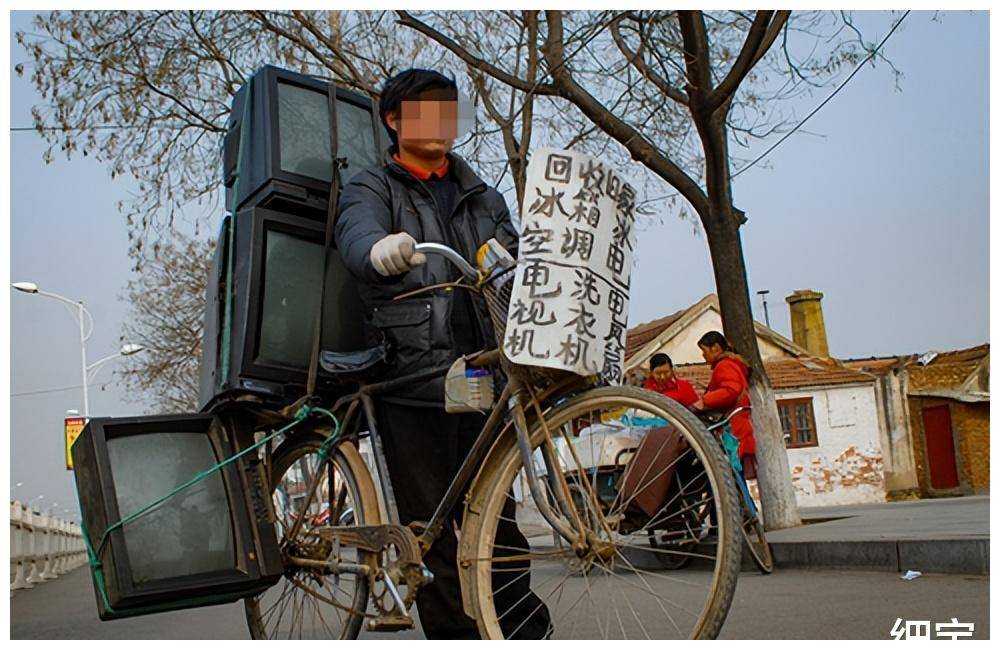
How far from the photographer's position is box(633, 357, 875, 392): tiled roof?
33688mm

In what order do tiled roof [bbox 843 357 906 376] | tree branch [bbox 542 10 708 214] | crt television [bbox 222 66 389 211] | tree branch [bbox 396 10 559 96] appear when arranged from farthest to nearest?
1. tiled roof [bbox 843 357 906 376]
2. tree branch [bbox 396 10 559 96]
3. tree branch [bbox 542 10 708 214]
4. crt television [bbox 222 66 389 211]

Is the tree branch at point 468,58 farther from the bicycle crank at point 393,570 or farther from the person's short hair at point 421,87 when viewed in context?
the bicycle crank at point 393,570

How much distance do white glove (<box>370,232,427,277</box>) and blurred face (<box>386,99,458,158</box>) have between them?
28.3 inches

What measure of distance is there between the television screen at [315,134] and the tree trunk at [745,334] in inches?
259

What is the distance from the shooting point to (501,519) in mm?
3508

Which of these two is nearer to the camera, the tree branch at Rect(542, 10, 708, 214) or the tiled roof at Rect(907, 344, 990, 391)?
the tree branch at Rect(542, 10, 708, 214)

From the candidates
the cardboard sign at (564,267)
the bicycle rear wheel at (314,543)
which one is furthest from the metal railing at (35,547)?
the cardboard sign at (564,267)

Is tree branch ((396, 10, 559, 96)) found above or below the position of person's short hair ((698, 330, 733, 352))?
above

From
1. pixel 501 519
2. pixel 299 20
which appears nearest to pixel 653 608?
pixel 501 519

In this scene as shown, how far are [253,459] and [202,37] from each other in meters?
11.7

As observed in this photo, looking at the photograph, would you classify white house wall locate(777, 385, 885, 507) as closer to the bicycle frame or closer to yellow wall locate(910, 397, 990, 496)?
yellow wall locate(910, 397, 990, 496)

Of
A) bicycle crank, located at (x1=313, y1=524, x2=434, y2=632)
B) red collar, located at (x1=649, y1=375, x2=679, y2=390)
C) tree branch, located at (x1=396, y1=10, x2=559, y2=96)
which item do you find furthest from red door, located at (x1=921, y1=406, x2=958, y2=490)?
bicycle crank, located at (x1=313, y1=524, x2=434, y2=632)

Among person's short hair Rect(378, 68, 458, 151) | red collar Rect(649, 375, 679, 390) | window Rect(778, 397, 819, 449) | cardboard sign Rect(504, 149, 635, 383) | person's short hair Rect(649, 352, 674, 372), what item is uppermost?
window Rect(778, 397, 819, 449)

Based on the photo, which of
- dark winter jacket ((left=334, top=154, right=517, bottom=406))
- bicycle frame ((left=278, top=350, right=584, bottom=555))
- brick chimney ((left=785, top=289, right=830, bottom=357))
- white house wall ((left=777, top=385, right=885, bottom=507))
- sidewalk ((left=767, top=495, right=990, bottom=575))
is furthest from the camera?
brick chimney ((left=785, top=289, right=830, bottom=357))
